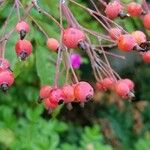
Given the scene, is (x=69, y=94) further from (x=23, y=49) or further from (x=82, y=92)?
(x=23, y=49)

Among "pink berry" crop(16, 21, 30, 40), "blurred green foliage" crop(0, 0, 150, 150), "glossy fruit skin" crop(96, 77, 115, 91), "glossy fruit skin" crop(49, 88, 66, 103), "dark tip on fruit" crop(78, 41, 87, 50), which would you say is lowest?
"blurred green foliage" crop(0, 0, 150, 150)

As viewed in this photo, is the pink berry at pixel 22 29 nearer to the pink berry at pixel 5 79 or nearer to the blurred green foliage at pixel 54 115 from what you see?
the pink berry at pixel 5 79

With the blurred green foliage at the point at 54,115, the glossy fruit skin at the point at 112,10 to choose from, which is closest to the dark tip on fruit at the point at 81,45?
the glossy fruit skin at the point at 112,10

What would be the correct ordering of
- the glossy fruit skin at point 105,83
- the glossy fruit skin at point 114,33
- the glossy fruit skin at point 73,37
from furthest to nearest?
1. the glossy fruit skin at point 105,83
2. the glossy fruit skin at point 114,33
3. the glossy fruit skin at point 73,37

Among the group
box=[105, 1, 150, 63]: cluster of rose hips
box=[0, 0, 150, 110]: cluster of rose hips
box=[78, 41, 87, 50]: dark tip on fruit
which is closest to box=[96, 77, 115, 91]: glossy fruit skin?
box=[0, 0, 150, 110]: cluster of rose hips

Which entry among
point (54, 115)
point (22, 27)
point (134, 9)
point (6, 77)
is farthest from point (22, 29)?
point (54, 115)

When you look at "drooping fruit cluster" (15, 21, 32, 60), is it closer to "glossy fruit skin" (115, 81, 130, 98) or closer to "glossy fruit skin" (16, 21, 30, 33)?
"glossy fruit skin" (16, 21, 30, 33)
